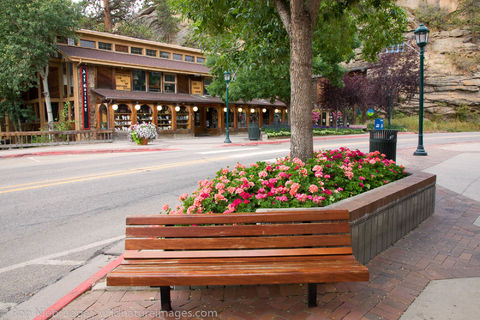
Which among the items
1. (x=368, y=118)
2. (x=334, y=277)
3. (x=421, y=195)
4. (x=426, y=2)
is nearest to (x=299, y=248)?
(x=334, y=277)

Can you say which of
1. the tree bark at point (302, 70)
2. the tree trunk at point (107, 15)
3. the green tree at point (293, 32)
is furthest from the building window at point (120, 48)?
the tree bark at point (302, 70)

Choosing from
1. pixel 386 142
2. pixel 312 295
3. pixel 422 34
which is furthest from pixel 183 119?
pixel 312 295

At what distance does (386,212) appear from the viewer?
4.06m

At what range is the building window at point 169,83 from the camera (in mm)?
30811

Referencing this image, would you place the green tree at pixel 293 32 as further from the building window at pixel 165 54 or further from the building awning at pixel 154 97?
the building window at pixel 165 54

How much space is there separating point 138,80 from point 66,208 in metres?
24.5

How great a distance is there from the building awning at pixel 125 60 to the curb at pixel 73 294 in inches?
971

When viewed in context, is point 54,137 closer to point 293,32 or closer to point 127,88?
point 127,88

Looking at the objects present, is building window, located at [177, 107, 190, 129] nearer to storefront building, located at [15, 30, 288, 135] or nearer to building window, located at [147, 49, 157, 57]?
storefront building, located at [15, 30, 288, 135]

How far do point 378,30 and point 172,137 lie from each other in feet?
78.9

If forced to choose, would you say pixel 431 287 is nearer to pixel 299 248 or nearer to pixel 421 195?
pixel 299 248

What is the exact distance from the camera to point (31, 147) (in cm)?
2098

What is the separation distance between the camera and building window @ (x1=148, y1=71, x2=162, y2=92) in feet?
97.9

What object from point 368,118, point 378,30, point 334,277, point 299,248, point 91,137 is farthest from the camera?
point 368,118
